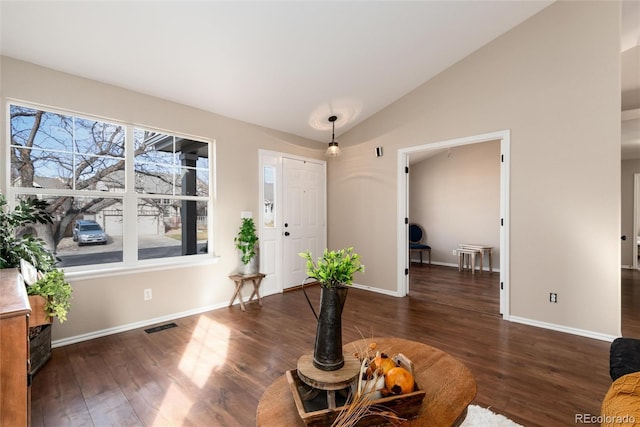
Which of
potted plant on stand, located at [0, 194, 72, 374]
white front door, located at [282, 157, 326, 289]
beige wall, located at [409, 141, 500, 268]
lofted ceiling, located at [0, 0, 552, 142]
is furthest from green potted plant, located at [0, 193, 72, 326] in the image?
beige wall, located at [409, 141, 500, 268]

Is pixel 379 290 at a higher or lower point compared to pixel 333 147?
lower

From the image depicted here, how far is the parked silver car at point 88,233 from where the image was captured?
9.61ft

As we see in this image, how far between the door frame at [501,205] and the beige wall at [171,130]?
75.2 inches

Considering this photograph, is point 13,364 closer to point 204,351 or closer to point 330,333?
point 330,333

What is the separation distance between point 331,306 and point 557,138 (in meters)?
3.40

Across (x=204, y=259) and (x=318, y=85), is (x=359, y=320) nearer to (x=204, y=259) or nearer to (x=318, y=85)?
(x=204, y=259)

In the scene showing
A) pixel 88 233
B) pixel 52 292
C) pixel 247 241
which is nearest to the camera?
pixel 52 292

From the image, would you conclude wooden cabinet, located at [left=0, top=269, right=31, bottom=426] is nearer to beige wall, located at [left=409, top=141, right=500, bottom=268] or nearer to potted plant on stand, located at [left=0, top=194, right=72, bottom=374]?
potted plant on stand, located at [left=0, top=194, right=72, bottom=374]

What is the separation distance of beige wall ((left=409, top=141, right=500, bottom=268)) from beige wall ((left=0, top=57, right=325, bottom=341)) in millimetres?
3871

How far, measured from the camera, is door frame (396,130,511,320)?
3.44 m

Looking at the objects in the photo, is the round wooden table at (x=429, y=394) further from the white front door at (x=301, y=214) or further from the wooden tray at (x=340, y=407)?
the white front door at (x=301, y=214)

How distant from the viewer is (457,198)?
662 centimetres

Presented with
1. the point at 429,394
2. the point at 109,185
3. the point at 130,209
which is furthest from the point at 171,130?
the point at 429,394

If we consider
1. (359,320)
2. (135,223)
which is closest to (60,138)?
(135,223)
